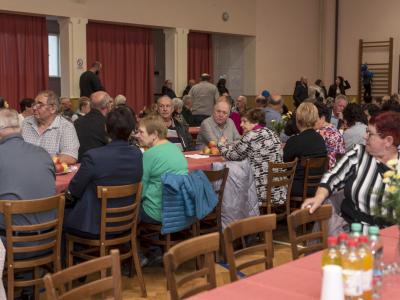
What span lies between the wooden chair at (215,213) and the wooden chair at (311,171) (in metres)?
0.98

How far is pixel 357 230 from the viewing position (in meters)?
2.03

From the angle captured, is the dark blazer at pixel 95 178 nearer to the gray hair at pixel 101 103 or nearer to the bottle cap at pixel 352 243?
the gray hair at pixel 101 103

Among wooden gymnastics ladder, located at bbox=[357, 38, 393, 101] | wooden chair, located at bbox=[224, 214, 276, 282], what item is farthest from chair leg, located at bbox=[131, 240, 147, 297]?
wooden gymnastics ladder, located at bbox=[357, 38, 393, 101]

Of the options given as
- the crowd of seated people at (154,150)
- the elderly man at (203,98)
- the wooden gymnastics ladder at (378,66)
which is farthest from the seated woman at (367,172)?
the wooden gymnastics ladder at (378,66)

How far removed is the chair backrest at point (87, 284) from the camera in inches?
79.7

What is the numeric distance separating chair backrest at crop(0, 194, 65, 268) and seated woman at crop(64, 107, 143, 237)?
315 mm

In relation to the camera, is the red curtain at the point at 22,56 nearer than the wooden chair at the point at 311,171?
No

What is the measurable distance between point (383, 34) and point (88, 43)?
8440mm

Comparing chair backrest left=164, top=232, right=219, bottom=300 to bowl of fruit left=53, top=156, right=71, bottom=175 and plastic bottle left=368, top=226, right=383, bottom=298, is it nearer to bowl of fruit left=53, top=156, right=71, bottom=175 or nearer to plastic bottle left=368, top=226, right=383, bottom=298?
plastic bottle left=368, top=226, right=383, bottom=298

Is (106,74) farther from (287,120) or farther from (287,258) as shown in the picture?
(287,258)

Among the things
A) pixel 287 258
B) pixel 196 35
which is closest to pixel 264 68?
pixel 196 35

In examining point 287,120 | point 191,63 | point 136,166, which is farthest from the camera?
point 191,63

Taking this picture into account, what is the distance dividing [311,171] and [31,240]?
3020 millimetres

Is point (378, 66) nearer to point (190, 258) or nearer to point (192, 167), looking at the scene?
point (192, 167)
